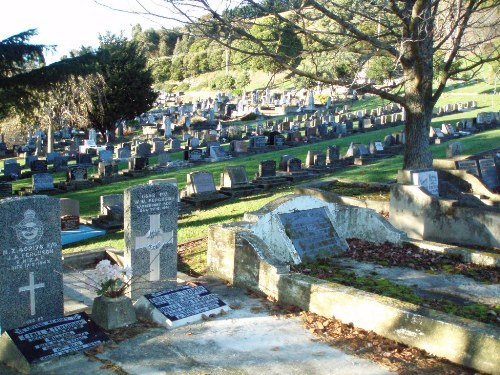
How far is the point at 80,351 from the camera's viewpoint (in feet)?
19.8

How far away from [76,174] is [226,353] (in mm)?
18830

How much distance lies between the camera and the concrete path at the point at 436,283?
7.86 meters

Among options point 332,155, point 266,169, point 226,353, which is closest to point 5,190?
point 266,169

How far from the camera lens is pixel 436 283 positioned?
845cm

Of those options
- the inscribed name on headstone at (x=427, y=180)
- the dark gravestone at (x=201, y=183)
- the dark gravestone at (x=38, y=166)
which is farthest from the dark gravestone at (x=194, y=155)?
the inscribed name on headstone at (x=427, y=180)

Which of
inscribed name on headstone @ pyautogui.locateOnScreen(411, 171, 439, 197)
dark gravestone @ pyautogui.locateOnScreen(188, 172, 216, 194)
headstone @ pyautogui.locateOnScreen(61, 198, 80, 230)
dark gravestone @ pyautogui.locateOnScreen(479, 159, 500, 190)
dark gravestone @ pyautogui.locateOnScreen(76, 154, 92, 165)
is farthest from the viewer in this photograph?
dark gravestone @ pyautogui.locateOnScreen(76, 154, 92, 165)

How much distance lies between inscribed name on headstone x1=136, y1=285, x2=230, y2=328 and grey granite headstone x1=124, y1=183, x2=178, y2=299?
39.9 inches

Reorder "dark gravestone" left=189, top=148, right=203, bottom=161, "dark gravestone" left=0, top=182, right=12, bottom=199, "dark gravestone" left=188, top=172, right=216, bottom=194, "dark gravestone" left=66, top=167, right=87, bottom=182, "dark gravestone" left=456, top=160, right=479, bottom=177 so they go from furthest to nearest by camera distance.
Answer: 1. "dark gravestone" left=189, top=148, right=203, bottom=161
2. "dark gravestone" left=66, top=167, right=87, bottom=182
3. "dark gravestone" left=0, top=182, right=12, bottom=199
4. "dark gravestone" left=188, top=172, right=216, bottom=194
5. "dark gravestone" left=456, top=160, right=479, bottom=177

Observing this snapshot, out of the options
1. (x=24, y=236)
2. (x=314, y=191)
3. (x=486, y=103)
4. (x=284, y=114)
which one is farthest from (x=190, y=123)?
(x=24, y=236)

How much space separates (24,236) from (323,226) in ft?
17.0

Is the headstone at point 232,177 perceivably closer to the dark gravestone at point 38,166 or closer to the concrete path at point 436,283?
the concrete path at point 436,283

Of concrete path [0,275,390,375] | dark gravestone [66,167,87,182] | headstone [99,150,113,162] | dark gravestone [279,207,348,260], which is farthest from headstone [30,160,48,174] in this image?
concrete path [0,275,390,375]

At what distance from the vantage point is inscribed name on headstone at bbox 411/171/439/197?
12570mm

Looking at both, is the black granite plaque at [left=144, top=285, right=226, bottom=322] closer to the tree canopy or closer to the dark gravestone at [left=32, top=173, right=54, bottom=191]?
the tree canopy
